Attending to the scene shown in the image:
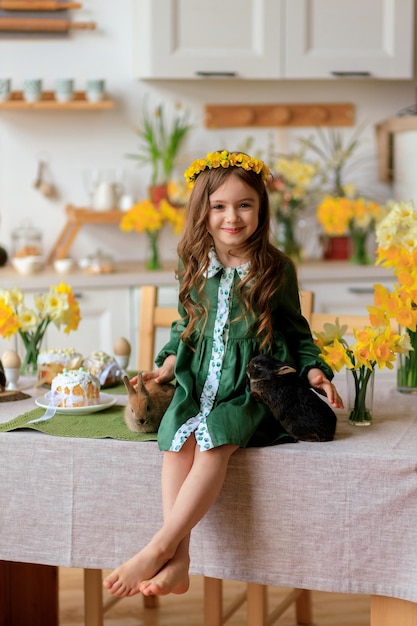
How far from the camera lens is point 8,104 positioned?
3543 millimetres

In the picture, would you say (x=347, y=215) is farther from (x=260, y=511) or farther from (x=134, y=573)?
(x=134, y=573)

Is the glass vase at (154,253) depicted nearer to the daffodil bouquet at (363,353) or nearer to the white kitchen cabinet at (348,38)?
the white kitchen cabinet at (348,38)

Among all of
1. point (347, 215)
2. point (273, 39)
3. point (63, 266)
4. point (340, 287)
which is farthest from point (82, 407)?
point (273, 39)

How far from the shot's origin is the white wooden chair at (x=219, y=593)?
2035 millimetres

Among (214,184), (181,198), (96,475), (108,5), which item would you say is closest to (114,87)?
A: (108,5)

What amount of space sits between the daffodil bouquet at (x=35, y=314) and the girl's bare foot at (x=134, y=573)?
2.38 feet

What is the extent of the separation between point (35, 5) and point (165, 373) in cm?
226

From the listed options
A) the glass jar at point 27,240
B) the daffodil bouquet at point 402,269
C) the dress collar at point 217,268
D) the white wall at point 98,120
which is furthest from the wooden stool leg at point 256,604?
the white wall at point 98,120

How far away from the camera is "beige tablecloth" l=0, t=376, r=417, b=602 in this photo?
157 centimetres

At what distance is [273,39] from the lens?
3545 millimetres

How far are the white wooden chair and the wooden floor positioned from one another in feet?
0.25

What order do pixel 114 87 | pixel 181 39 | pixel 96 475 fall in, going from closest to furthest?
pixel 96 475
pixel 181 39
pixel 114 87

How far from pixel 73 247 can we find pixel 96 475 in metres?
2.26

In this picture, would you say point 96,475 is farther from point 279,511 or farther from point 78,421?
point 279,511
